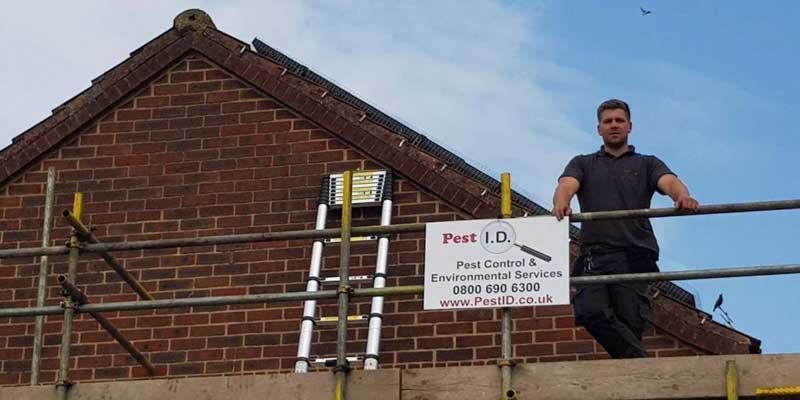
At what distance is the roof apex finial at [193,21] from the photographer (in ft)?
51.1

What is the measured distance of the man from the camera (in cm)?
981

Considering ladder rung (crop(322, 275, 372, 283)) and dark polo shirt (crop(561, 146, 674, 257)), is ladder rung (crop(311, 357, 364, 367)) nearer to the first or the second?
ladder rung (crop(322, 275, 372, 283))

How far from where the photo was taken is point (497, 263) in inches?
381

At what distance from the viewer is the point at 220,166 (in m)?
14.9

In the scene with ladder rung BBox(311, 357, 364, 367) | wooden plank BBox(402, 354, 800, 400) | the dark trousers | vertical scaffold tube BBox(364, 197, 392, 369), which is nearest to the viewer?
wooden plank BBox(402, 354, 800, 400)

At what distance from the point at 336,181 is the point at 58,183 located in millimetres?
2622

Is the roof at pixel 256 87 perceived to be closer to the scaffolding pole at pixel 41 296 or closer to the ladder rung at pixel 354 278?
the ladder rung at pixel 354 278

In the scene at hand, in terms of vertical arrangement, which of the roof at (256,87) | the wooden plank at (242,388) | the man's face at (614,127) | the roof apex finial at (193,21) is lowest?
the wooden plank at (242,388)

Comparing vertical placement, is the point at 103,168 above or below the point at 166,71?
below

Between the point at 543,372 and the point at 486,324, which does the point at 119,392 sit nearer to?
the point at 543,372

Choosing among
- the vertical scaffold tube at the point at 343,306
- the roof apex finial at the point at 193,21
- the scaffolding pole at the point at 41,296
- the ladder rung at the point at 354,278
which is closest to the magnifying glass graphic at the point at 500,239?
the vertical scaffold tube at the point at 343,306

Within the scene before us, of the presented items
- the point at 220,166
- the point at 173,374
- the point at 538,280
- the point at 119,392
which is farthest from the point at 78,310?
the point at 220,166

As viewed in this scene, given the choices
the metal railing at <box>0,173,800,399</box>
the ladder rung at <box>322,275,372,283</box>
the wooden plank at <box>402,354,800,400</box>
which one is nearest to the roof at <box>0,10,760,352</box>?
the ladder rung at <box>322,275,372,283</box>

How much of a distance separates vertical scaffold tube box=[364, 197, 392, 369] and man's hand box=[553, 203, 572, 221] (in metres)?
3.49
